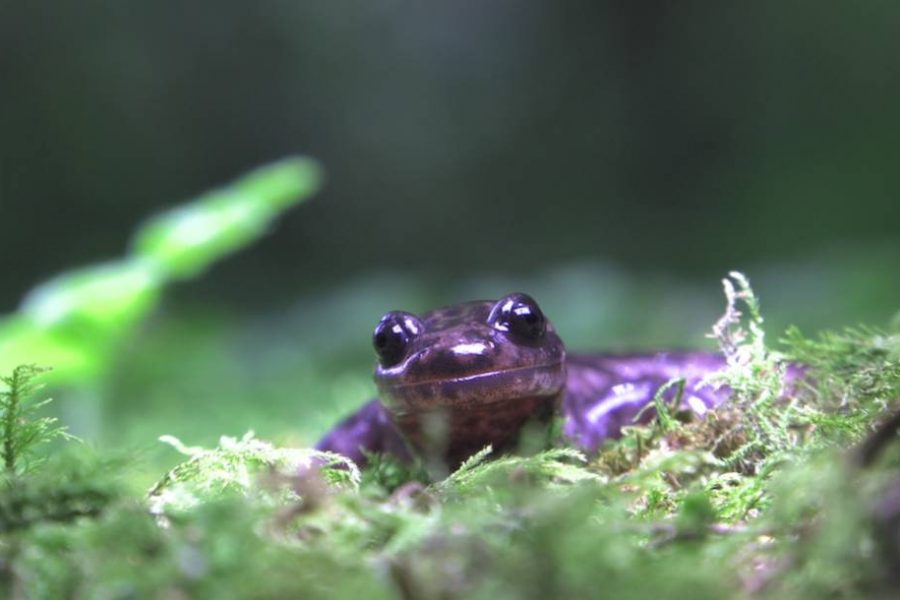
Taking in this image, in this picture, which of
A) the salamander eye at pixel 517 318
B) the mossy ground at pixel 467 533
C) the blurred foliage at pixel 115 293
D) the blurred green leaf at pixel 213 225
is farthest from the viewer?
the blurred green leaf at pixel 213 225

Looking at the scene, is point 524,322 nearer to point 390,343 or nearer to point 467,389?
point 467,389

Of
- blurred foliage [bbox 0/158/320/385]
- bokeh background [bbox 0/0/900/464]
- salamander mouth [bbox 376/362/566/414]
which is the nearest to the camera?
salamander mouth [bbox 376/362/566/414]

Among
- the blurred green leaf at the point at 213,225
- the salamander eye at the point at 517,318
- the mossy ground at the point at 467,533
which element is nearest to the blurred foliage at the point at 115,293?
the blurred green leaf at the point at 213,225

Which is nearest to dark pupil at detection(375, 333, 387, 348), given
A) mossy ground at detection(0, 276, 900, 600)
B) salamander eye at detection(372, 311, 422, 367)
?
salamander eye at detection(372, 311, 422, 367)

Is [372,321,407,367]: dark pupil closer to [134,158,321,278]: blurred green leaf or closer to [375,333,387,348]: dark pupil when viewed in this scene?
[375,333,387,348]: dark pupil

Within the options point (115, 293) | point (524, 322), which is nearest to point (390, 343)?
point (524, 322)

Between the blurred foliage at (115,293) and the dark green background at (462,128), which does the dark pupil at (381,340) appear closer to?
the blurred foliage at (115,293)

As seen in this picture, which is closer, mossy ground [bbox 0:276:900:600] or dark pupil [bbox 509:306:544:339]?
mossy ground [bbox 0:276:900:600]
